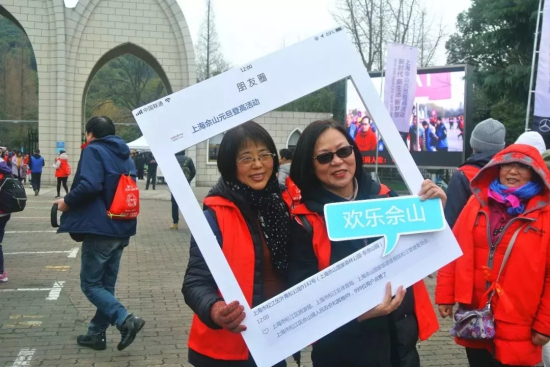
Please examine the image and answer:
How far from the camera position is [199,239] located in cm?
230

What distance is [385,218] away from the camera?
2.35 m

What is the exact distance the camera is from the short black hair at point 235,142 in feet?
8.32

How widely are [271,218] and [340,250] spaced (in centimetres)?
34

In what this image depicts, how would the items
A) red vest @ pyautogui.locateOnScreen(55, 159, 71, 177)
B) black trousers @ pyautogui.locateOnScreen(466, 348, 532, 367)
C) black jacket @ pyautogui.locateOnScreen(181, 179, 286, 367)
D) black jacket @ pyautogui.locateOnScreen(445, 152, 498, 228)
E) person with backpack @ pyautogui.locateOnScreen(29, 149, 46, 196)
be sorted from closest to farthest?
black jacket @ pyautogui.locateOnScreen(181, 179, 286, 367) → black trousers @ pyautogui.locateOnScreen(466, 348, 532, 367) → black jacket @ pyautogui.locateOnScreen(445, 152, 498, 228) → red vest @ pyautogui.locateOnScreen(55, 159, 71, 177) → person with backpack @ pyautogui.locateOnScreen(29, 149, 46, 196)

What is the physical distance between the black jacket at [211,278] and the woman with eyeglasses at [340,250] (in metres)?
0.14

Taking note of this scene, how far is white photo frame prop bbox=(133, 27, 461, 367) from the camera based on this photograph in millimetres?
2258

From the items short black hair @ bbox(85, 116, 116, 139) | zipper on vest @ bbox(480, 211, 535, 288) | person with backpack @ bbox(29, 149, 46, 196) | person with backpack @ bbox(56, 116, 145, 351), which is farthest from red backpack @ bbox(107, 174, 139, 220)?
person with backpack @ bbox(29, 149, 46, 196)

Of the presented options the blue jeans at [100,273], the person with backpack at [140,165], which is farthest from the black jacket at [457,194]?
the person with backpack at [140,165]

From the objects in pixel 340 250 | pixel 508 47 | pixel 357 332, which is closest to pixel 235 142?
pixel 340 250

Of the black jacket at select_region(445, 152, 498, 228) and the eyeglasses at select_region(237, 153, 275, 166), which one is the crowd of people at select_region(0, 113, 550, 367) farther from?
the black jacket at select_region(445, 152, 498, 228)

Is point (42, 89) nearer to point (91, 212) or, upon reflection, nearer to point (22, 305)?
point (22, 305)

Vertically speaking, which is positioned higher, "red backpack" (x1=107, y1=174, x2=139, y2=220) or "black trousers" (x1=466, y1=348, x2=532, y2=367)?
"red backpack" (x1=107, y1=174, x2=139, y2=220)

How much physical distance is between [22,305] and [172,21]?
78.0 ft

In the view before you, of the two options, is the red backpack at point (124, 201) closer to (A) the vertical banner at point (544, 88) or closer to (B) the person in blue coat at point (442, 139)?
(A) the vertical banner at point (544, 88)
